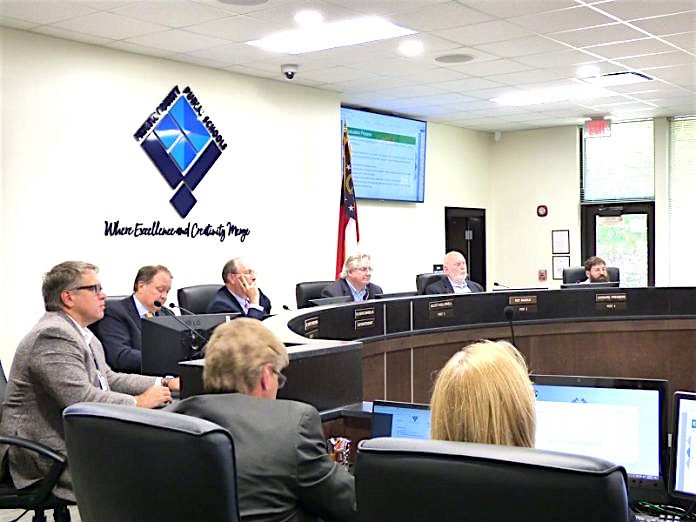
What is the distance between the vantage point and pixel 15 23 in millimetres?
5250

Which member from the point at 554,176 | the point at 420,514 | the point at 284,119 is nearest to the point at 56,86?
the point at 284,119

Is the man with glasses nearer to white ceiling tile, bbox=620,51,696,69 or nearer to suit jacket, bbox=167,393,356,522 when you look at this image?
suit jacket, bbox=167,393,356,522

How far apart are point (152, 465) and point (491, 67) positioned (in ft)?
18.7

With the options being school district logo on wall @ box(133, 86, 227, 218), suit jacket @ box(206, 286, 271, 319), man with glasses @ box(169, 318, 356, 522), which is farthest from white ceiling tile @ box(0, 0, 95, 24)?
man with glasses @ box(169, 318, 356, 522)

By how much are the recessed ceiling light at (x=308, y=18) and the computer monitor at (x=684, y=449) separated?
3706mm

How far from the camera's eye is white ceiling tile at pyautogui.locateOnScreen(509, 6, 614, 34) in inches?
206

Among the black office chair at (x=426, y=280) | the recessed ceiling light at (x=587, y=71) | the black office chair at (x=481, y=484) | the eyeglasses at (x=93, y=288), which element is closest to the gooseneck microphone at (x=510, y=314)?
the black office chair at (x=426, y=280)

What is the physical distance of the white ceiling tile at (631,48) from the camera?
6.05 metres

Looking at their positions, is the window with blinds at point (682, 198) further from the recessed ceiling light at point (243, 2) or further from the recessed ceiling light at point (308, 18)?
the recessed ceiling light at point (243, 2)

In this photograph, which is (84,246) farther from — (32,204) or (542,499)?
(542,499)

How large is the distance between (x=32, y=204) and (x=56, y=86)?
2.73 ft

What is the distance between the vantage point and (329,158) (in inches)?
310

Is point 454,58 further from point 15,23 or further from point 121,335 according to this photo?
point 121,335

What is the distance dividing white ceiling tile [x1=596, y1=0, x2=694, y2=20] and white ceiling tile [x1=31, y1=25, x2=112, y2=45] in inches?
131
